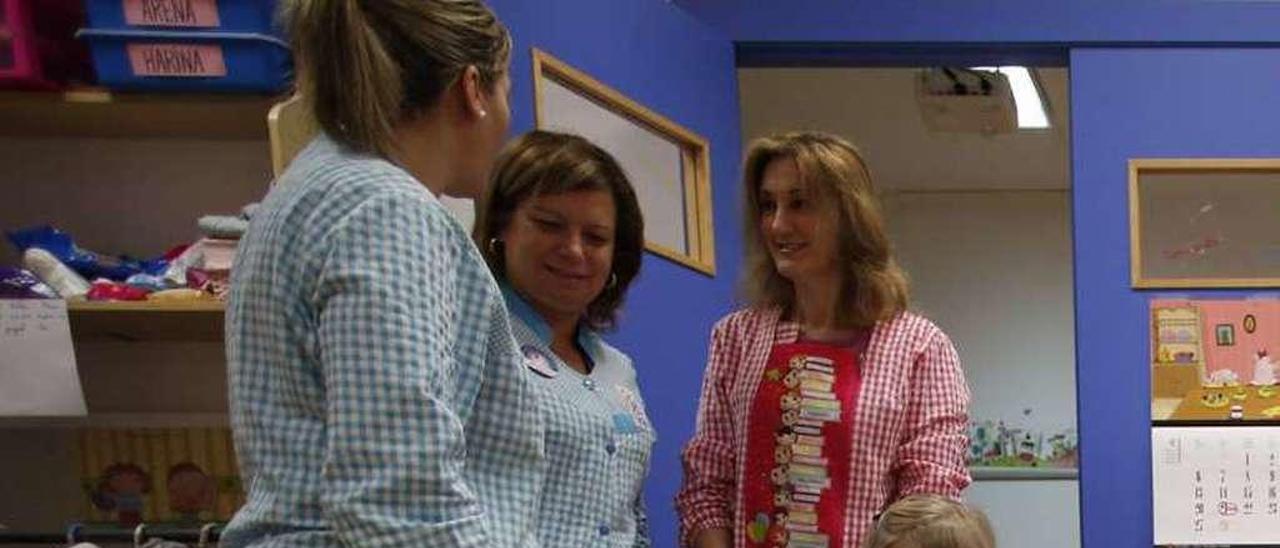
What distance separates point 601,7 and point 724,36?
1.79ft

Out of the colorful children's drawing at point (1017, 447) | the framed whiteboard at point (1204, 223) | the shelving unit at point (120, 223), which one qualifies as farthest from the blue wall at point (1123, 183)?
the colorful children's drawing at point (1017, 447)

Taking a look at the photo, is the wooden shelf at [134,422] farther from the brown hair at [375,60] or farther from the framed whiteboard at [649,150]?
the brown hair at [375,60]

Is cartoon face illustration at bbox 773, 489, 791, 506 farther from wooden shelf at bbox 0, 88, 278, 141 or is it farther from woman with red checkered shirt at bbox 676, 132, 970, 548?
wooden shelf at bbox 0, 88, 278, 141

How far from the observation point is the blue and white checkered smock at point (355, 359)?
2.44ft

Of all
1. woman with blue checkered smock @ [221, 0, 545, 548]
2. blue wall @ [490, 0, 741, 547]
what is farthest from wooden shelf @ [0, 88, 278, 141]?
woman with blue checkered smock @ [221, 0, 545, 548]

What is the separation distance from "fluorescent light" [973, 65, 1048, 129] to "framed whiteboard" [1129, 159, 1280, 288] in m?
1.18

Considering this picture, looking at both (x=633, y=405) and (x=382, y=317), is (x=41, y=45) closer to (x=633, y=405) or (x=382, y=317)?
(x=633, y=405)

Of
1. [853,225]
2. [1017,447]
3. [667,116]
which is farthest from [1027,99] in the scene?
[853,225]

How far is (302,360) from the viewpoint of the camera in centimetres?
79

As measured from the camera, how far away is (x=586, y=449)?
1142mm

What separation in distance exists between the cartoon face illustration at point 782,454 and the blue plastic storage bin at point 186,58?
0.78m

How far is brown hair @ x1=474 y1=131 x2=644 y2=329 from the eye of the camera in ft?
4.16

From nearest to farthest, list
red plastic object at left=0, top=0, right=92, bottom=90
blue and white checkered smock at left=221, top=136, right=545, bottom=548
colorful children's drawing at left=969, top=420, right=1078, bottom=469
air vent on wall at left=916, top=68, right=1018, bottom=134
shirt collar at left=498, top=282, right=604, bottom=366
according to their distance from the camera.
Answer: blue and white checkered smock at left=221, top=136, right=545, bottom=548 < shirt collar at left=498, top=282, right=604, bottom=366 < red plastic object at left=0, top=0, right=92, bottom=90 < air vent on wall at left=916, top=68, right=1018, bottom=134 < colorful children's drawing at left=969, top=420, right=1078, bottom=469

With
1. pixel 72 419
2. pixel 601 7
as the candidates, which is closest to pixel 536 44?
pixel 601 7
